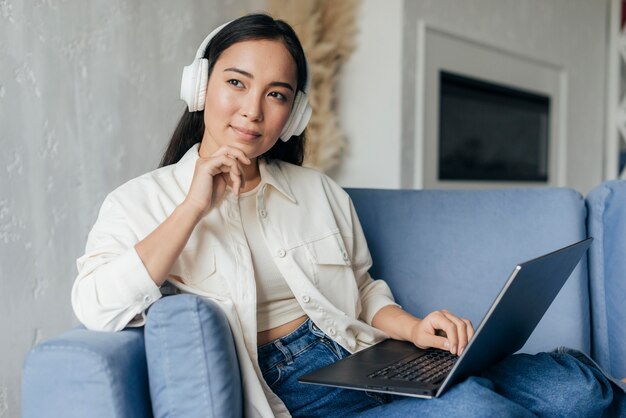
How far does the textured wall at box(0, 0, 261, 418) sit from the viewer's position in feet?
5.58

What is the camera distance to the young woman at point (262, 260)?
115cm

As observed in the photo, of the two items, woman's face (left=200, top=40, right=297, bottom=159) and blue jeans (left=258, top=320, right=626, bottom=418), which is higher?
woman's face (left=200, top=40, right=297, bottom=159)

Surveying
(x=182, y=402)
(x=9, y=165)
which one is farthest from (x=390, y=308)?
(x=9, y=165)

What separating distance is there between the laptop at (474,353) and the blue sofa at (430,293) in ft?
0.58

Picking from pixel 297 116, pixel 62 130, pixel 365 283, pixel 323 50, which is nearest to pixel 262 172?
pixel 297 116

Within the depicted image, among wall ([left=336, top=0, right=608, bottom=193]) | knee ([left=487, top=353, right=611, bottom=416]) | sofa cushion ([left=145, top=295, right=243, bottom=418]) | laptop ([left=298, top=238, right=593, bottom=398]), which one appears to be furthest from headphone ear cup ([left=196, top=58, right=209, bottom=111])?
wall ([left=336, top=0, right=608, bottom=193])

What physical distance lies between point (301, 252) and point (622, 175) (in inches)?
143

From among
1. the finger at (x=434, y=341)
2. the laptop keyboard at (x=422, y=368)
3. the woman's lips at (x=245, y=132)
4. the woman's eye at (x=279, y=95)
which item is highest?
the woman's eye at (x=279, y=95)

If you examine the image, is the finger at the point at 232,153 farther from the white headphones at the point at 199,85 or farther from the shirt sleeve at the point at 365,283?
the shirt sleeve at the point at 365,283

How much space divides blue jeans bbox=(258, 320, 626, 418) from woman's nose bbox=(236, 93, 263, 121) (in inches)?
15.7

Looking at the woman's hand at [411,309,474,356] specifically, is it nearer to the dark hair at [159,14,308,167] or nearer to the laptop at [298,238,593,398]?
the laptop at [298,238,593,398]

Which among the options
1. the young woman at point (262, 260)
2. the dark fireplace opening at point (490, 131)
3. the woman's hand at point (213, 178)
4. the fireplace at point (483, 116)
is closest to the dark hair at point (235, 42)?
the young woman at point (262, 260)

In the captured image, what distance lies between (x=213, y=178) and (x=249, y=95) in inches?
6.8

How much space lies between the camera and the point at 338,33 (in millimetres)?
2963
